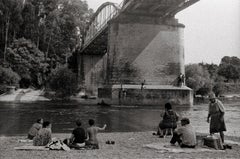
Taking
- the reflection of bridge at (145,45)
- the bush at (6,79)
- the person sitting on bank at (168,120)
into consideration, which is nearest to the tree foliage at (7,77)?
the bush at (6,79)

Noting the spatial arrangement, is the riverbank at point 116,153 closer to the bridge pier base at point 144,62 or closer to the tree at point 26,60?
the bridge pier base at point 144,62

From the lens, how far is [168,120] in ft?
36.7

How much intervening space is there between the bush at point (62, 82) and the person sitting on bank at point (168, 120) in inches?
1320

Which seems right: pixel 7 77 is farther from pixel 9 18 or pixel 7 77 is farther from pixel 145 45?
pixel 145 45

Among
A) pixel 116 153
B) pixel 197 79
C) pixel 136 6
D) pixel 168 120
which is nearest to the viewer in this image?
pixel 116 153

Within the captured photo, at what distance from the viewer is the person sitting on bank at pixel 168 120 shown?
36.3 feet

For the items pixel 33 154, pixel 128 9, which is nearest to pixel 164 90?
pixel 128 9

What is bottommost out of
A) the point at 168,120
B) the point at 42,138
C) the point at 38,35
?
the point at 42,138

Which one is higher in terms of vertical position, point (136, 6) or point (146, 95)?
point (136, 6)

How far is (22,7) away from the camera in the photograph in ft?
185

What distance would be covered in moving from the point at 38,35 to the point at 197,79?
25.2 metres

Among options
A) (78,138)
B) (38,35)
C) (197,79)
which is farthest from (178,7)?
(38,35)

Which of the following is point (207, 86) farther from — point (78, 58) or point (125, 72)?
point (125, 72)

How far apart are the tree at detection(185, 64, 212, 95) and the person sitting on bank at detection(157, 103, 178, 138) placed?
44754 millimetres
